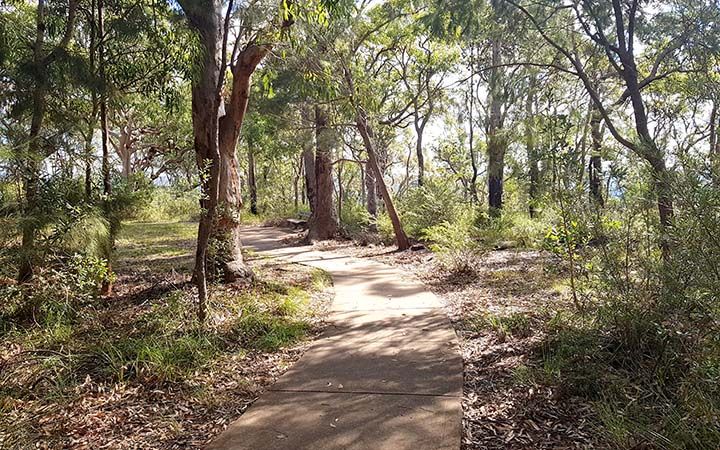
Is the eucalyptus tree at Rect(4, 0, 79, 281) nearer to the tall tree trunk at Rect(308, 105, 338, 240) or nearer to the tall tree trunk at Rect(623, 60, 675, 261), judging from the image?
the tall tree trunk at Rect(623, 60, 675, 261)

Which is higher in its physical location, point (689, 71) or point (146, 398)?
point (689, 71)

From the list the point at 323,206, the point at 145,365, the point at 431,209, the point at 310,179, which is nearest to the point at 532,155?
the point at 145,365

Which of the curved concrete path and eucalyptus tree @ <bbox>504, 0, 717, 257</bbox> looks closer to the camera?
the curved concrete path

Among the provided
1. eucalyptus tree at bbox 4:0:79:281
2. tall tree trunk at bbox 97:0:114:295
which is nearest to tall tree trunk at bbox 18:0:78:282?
eucalyptus tree at bbox 4:0:79:281

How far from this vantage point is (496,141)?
9.46 metres

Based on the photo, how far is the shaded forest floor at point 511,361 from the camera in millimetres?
2750

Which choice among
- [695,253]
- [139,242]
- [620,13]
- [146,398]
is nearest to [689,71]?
[620,13]

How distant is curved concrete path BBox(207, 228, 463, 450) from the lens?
2.73m

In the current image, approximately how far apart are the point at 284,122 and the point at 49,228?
8.38 meters

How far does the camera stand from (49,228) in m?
4.53

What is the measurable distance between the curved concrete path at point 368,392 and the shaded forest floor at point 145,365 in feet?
0.84

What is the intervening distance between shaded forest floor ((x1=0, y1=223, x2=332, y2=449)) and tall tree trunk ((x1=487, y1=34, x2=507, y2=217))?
17.2 ft

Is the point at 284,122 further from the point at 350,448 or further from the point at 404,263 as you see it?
the point at 350,448

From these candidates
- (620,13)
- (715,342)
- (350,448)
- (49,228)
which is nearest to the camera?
(715,342)
